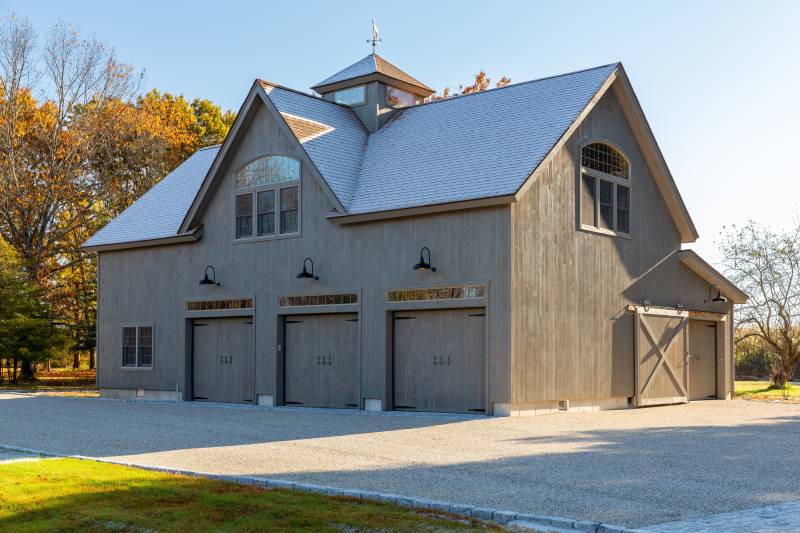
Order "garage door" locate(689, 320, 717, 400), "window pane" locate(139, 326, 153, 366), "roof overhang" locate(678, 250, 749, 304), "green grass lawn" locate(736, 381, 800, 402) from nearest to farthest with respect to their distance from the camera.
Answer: "roof overhang" locate(678, 250, 749, 304)
"garage door" locate(689, 320, 717, 400)
"window pane" locate(139, 326, 153, 366)
"green grass lawn" locate(736, 381, 800, 402)

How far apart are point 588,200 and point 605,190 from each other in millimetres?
952

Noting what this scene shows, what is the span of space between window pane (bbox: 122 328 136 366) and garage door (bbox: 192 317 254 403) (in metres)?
2.49

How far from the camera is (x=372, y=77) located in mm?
25875

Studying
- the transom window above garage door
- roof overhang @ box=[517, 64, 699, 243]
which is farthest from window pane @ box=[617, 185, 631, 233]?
the transom window above garage door

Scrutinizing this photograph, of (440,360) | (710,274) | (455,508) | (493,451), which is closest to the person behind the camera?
(455,508)

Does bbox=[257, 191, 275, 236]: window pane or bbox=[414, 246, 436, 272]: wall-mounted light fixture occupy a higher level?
bbox=[257, 191, 275, 236]: window pane

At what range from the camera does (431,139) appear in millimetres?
22828

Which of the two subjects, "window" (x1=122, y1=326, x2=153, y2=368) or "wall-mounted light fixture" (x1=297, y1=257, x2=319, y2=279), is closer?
"wall-mounted light fixture" (x1=297, y1=257, x2=319, y2=279)

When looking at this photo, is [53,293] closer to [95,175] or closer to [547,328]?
[95,175]

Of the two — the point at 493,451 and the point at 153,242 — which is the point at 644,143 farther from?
the point at 153,242

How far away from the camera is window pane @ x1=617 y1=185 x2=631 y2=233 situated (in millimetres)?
22734

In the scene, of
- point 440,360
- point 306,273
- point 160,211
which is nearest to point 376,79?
point 306,273

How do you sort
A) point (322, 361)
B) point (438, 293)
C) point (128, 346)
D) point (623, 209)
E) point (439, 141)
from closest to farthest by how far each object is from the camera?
point (438, 293) → point (322, 361) → point (439, 141) → point (623, 209) → point (128, 346)

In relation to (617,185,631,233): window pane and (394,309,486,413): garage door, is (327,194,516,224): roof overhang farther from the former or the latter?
(617,185,631,233): window pane
